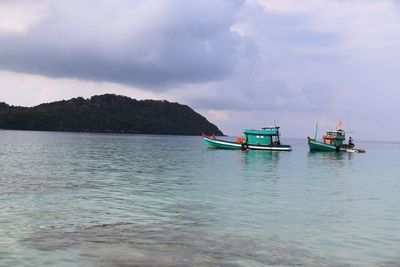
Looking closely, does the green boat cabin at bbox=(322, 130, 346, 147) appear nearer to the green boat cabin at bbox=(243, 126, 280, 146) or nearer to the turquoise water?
the green boat cabin at bbox=(243, 126, 280, 146)

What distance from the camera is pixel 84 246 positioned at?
49.1ft

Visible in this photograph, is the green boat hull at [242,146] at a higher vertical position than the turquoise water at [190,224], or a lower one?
higher

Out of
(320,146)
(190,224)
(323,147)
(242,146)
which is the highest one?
(320,146)

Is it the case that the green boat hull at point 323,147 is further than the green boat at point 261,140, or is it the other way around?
the green boat hull at point 323,147

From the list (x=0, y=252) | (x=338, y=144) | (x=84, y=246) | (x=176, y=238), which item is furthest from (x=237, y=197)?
(x=338, y=144)

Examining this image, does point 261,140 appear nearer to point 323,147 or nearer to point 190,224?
point 323,147

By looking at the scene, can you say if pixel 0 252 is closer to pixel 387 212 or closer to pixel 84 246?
pixel 84 246

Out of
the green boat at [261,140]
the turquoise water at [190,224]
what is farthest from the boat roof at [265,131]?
the turquoise water at [190,224]

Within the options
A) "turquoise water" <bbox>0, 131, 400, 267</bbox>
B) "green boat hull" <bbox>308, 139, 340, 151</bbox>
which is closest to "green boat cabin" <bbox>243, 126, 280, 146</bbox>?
"green boat hull" <bbox>308, 139, 340, 151</bbox>

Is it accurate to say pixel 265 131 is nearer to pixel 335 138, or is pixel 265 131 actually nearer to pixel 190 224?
pixel 335 138

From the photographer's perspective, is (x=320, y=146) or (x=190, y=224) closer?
(x=190, y=224)

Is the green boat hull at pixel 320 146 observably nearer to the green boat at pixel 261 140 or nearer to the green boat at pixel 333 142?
the green boat at pixel 333 142

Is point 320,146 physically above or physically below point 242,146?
above

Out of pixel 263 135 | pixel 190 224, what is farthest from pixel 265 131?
pixel 190 224
